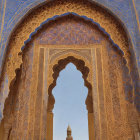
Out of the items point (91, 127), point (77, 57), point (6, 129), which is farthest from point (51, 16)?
point (91, 127)

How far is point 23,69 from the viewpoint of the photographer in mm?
4910

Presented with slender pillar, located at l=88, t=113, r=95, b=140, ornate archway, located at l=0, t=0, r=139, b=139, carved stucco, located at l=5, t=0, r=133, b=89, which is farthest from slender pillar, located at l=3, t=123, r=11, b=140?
slender pillar, located at l=88, t=113, r=95, b=140

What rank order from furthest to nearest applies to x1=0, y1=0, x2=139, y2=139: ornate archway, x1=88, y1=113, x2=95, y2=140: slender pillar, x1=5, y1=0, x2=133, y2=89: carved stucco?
x1=88, y1=113, x2=95, y2=140: slender pillar
x1=5, y1=0, x2=133, y2=89: carved stucco
x1=0, y1=0, x2=139, y2=139: ornate archway

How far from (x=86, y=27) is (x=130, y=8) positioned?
108cm

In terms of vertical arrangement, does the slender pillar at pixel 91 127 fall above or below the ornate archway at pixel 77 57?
below

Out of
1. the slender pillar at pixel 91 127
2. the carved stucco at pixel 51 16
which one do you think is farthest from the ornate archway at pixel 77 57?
the slender pillar at pixel 91 127

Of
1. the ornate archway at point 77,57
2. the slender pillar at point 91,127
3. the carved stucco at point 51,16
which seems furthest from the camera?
the slender pillar at point 91,127

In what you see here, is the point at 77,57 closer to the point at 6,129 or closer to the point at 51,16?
the point at 51,16

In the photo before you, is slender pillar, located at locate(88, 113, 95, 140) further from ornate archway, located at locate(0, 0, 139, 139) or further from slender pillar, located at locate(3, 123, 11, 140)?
slender pillar, located at locate(3, 123, 11, 140)

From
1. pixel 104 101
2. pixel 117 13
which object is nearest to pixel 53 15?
pixel 117 13

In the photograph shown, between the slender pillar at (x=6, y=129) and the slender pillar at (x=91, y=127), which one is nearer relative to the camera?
the slender pillar at (x=6, y=129)

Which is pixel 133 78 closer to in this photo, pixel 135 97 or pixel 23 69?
pixel 135 97

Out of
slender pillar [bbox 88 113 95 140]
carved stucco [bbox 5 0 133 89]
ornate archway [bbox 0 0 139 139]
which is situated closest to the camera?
ornate archway [bbox 0 0 139 139]

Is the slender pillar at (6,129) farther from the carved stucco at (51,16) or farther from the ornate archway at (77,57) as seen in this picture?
the carved stucco at (51,16)
